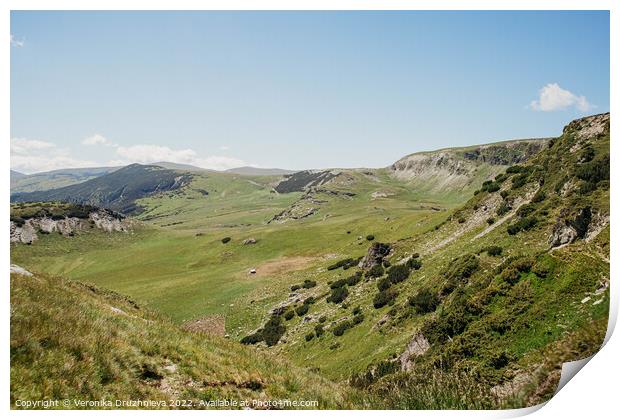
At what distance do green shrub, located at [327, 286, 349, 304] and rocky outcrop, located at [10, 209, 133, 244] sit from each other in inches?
4572

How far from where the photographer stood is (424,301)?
25.1 metres

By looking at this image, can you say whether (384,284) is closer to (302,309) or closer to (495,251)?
(302,309)

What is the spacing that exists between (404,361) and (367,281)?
2017 centimetres

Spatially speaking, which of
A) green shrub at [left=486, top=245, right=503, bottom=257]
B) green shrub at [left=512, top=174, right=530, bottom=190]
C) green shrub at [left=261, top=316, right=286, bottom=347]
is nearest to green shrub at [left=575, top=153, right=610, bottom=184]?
green shrub at [left=486, top=245, right=503, bottom=257]

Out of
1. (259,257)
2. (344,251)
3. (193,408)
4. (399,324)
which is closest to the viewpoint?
(193,408)

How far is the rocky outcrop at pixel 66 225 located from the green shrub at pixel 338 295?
381ft

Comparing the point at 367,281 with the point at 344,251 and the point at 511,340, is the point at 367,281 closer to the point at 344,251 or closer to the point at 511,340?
the point at 511,340

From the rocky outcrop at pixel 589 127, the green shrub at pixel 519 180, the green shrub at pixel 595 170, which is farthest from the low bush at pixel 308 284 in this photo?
the rocky outcrop at pixel 589 127

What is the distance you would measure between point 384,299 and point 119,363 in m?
24.5

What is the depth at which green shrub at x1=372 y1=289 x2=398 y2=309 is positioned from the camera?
30.8 m

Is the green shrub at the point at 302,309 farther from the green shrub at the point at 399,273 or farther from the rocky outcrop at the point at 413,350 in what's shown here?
the rocky outcrop at the point at 413,350
